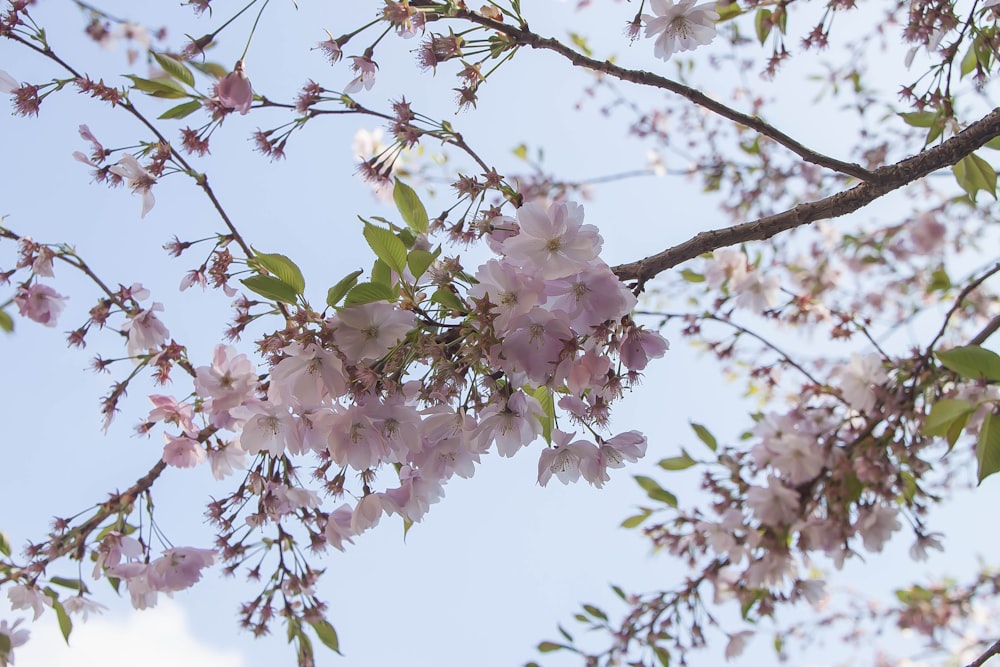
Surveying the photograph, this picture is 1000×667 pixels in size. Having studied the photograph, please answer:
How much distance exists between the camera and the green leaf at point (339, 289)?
2.56 ft

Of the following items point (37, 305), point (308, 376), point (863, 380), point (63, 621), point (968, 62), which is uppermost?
point (968, 62)

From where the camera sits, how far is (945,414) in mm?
1039

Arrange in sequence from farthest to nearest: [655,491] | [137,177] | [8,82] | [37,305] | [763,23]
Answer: [655,491], [763,23], [37,305], [8,82], [137,177]

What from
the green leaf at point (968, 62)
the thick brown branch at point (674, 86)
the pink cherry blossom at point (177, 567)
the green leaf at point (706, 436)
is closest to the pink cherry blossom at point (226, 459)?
the pink cherry blossom at point (177, 567)

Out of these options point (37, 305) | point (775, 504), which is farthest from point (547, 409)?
point (37, 305)

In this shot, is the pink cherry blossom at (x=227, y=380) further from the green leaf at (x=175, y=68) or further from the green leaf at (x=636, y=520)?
the green leaf at (x=636, y=520)

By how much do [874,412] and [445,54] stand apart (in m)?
1.17

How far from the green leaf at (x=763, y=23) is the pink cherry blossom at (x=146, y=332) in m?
1.52

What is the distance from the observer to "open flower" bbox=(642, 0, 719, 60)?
1.25 meters

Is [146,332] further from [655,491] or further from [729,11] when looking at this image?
[729,11]

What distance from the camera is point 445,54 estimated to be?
3.34ft

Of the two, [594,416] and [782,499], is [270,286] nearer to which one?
[594,416]

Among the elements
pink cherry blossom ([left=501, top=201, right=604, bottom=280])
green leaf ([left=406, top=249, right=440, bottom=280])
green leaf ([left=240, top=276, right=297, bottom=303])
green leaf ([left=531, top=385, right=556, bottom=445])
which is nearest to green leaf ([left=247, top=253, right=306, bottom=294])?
green leaf ([left=240, top=276, right=297, bottom=303])

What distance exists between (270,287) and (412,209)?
9.1 inches
